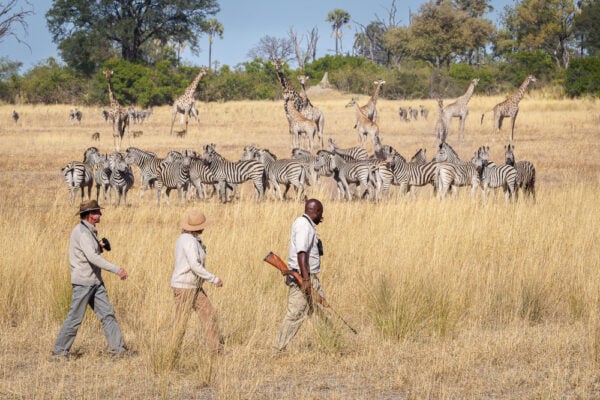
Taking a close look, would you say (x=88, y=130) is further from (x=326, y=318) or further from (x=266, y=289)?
(x=326, y=318)

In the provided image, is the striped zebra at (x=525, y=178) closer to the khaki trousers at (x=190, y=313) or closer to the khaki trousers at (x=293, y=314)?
the khaki trousers at (x=293, y=314)

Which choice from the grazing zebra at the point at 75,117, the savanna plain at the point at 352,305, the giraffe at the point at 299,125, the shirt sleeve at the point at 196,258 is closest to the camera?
the savanna plain at the point at 352,305

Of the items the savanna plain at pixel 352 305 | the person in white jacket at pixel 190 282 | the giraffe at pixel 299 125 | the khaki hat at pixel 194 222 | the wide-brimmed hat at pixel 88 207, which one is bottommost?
the savanna plain at pixel 352 305

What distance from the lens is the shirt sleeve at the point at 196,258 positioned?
26.8 feet

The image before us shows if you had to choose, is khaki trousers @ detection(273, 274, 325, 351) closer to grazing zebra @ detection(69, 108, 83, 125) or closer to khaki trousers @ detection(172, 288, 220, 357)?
khaki trousers @ detection(172, 288, 220, 357)

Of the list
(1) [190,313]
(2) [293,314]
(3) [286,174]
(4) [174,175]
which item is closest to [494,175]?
(3) [286,174]

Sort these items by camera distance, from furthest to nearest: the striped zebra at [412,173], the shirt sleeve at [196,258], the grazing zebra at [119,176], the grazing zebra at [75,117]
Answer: the grazing zebra at [75,117]
the striped zebra at [412,173]
the grazing zebra at [119,176]
the shirt sleeve at [196,258]

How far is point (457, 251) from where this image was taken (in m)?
12.8

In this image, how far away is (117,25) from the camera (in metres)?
65.6

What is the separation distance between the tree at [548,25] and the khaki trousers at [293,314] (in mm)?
67474

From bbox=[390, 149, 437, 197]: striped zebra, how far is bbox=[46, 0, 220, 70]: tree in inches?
1935

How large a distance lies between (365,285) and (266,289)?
1162 mm

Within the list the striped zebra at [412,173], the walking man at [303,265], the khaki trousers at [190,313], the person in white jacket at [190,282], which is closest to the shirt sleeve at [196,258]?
the person in white jacket at [190,282]

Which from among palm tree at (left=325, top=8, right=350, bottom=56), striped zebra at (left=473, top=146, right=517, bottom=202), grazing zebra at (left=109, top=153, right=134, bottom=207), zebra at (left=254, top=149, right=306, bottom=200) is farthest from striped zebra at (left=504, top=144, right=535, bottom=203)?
palm tree at (left=325, top=8, right=350, bottom=56)
